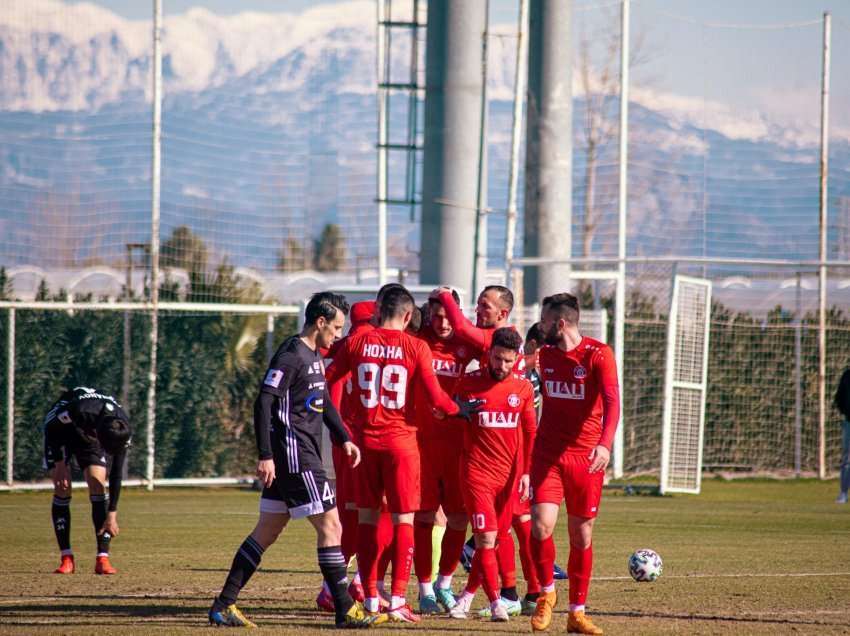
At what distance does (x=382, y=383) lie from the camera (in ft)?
30.8

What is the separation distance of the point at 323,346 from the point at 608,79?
28.5 metres

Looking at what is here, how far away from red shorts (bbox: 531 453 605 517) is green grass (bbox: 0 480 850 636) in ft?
2.68

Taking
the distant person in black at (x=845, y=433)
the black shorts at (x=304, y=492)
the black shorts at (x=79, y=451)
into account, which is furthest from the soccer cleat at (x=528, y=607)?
the distant person in black at (x=845, y=433)

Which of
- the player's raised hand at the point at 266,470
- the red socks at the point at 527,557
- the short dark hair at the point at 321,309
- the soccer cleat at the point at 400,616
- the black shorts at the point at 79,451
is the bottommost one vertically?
the soccer cleat at the point at 400,616

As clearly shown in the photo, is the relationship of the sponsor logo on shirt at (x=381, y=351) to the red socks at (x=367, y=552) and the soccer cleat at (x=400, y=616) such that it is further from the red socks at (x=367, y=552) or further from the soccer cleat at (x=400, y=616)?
the soccer cleat at (x=400, y=616)

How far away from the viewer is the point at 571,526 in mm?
9031

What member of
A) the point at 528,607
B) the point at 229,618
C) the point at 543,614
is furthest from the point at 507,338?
the point at 229,618

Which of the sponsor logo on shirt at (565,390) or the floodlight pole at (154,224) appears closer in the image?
the sponsor logo on shirt at (565,390)

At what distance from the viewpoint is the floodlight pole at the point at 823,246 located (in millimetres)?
25719

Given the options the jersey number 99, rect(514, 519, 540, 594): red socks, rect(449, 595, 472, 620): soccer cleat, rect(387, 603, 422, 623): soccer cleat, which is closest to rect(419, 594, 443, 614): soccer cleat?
rect(449, 595, 472, 620): soccer cleat

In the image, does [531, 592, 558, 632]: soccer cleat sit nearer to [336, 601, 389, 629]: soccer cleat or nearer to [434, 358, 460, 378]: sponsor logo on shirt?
[336, 601, 389, 629]: soccer cleat

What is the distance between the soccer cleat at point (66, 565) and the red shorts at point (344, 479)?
9.15 ft

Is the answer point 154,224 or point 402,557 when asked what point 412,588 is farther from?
point 154,224

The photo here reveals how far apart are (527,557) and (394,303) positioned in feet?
7.16
